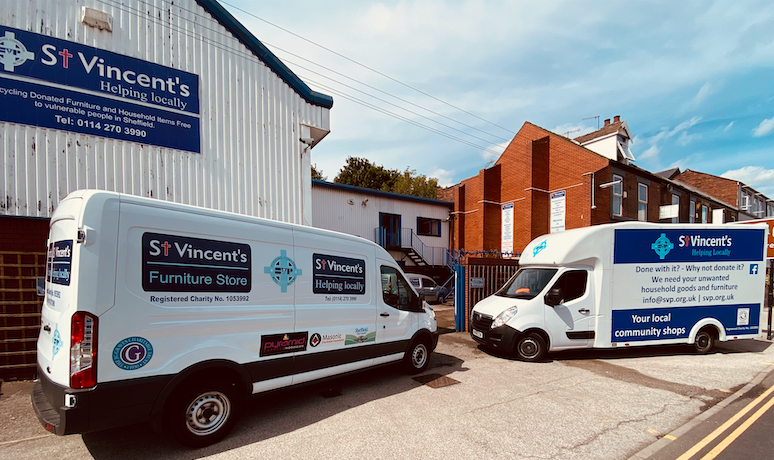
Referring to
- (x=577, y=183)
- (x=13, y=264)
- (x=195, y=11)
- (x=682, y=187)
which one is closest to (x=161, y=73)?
(x=195, y=11)

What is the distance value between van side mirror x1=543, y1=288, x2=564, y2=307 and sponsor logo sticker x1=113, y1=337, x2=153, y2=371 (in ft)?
22.6

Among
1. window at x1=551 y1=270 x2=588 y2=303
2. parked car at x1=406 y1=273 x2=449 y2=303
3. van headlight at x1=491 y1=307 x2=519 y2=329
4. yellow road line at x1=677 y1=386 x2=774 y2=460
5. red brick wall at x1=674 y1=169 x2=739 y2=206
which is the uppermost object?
red brick wall at x1=674 y1=169 x2=739 y2=206

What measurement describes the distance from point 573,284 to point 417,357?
3.85 metres

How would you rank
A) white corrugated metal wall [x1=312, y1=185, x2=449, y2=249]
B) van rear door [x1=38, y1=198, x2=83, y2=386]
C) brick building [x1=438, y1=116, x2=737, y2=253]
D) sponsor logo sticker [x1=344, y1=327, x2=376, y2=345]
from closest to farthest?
van rear door [x1=38, y1=198, x2=83, y2=386] → sponsor logo sticker [x1=344, y1=327, x2=376, y2=345] → white corrugated metal wall [x1=312, y1=185, x2=449, y2=249] → brick building [x1=438, y1=116, x2=737, y2=253]

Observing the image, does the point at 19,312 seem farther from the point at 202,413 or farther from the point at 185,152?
the point at 202,413

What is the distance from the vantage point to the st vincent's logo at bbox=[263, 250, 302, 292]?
4406 mm

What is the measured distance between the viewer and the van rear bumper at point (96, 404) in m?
3.01

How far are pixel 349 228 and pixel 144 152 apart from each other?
1234 cm

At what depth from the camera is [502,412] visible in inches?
186

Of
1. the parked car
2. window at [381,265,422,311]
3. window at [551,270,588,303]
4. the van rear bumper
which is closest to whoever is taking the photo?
the van rear bumper

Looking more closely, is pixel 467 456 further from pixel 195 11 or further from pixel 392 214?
pixel 392 214

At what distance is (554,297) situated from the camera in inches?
281

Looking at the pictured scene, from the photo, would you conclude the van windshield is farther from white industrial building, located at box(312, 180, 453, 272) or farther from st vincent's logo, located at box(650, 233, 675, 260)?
white industrial building, located at box(312, 180, 453, 272)

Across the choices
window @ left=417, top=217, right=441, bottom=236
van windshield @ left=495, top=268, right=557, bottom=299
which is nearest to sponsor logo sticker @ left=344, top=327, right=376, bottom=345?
van windshield @ left=495, top=268, right=557, bottom=299
